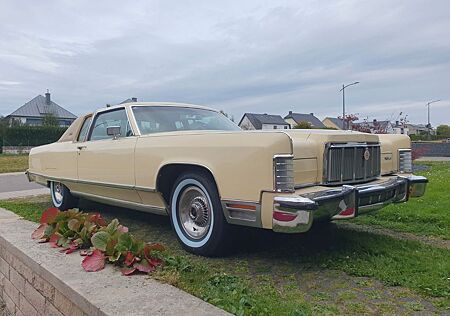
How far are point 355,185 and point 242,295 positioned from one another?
1402mm

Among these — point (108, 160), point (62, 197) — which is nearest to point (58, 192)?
point (62, 197)

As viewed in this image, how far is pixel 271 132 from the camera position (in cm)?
307

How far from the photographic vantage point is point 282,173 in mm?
2943

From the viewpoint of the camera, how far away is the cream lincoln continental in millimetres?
2973

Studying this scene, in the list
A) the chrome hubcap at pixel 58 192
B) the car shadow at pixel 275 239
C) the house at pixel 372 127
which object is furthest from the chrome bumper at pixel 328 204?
the house at pixel 372 127

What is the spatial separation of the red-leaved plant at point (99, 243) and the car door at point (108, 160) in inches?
20.9

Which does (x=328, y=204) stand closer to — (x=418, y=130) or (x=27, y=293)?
(x=27, y=293)

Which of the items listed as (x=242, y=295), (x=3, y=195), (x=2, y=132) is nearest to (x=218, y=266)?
(x=242, y=295)

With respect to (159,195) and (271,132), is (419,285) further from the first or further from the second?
(159,195)

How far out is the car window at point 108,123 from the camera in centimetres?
467

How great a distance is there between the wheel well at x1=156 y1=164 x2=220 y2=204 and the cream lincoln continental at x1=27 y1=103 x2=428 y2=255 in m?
0.01

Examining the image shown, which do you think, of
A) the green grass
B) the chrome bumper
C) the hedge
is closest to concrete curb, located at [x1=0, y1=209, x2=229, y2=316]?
the chrome bumper

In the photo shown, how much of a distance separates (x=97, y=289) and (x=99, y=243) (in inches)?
25.7

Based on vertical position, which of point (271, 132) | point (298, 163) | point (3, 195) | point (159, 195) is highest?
point (271, 132)
